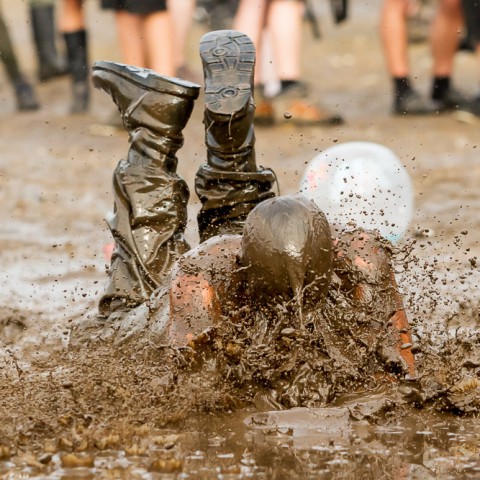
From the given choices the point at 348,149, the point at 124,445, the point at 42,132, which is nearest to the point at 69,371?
the point at 124,445

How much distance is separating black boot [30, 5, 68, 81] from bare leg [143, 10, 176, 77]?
A: 13.3 ft

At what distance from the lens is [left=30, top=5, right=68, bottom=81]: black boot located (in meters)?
15.5

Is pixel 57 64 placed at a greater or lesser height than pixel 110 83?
lesser

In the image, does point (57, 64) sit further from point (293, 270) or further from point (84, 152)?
point (293, 270)

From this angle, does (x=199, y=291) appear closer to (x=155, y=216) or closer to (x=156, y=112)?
(x=155, y=216)

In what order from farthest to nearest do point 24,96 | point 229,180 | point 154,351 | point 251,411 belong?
1. point 24,96
2. point 229,180
3. point 154,351
4. point 251,411

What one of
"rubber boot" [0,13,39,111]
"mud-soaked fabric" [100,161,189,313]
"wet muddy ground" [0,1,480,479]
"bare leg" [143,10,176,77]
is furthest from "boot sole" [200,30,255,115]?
"rubber boot" [0,13,39,111]

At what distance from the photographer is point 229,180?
6391 millimetres

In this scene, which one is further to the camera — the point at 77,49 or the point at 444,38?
the point at 77,49

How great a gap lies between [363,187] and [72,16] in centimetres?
697

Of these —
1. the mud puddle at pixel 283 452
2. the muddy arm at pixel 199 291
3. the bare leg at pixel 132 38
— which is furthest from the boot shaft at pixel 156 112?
the bare leg at pixel 132 38

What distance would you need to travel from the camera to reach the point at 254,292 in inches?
208

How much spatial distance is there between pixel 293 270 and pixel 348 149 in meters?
3.01

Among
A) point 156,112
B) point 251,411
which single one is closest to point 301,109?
point 156,112
